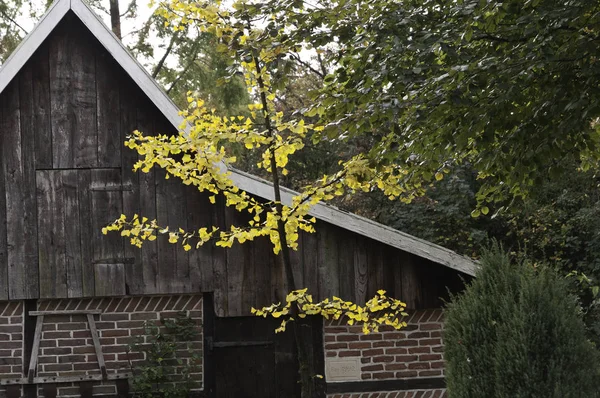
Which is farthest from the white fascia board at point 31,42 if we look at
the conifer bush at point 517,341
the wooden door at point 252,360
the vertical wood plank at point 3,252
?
the conifer bush at point 517,341

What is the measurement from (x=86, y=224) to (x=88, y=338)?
1.32 meters

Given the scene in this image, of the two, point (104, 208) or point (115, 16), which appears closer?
point (104, 208)

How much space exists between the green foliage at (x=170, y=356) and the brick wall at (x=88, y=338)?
0.22ft

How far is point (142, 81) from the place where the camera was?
911cm

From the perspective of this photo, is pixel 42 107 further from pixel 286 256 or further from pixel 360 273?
pixel 286 256

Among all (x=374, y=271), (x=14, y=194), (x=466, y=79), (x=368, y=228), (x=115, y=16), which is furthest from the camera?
(x=115, y=16)

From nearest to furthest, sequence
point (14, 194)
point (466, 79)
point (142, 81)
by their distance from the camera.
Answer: point (466, 79) → point (142, 81) → point (14, 194)

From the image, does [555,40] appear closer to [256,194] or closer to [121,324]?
[256,194]

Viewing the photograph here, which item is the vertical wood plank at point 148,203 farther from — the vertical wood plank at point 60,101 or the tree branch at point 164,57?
the tree branch at point 164,57

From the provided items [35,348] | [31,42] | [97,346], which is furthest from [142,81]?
[35,348]

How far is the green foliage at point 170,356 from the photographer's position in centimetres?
942

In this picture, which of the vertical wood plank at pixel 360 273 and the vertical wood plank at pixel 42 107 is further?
the vertical wood plank at pixel 360 273

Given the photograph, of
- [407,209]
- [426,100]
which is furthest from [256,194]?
[407,209]

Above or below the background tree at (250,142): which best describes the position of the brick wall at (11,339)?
below
